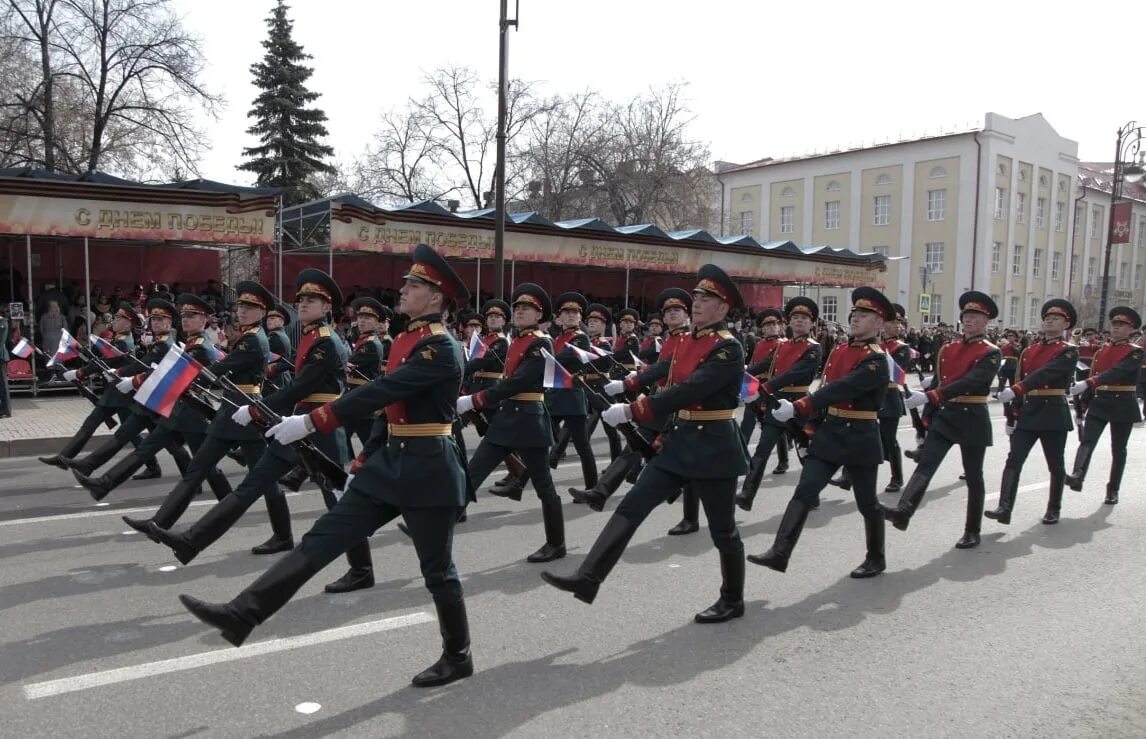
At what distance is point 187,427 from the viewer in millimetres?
6656

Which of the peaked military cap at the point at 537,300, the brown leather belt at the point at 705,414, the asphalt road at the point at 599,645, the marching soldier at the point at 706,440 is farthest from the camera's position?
the peaked military cap at the point at 537,300

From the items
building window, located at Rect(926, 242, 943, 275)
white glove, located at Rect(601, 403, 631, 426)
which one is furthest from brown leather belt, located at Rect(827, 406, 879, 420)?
building window, located at Rect(926, 242, 943, 275)

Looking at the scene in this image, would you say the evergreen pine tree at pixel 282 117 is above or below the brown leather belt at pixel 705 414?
above

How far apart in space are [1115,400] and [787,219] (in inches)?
1925

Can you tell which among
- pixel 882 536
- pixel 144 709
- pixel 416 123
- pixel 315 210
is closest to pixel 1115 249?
pixel 416 123

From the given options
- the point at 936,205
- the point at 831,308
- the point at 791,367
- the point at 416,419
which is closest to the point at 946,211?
the point at 936,205

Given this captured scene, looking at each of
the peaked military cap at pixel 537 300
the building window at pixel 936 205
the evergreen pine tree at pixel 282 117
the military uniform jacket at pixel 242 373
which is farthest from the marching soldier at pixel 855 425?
the building window at pixel 936 205

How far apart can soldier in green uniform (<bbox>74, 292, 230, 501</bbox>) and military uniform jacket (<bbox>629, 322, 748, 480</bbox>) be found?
3.55 m

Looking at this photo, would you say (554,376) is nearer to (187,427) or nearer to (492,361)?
(492,361)

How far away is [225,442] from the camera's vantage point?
589cm

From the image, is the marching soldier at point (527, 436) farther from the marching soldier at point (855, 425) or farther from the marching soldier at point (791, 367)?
the marching soldier at point (791, 367)

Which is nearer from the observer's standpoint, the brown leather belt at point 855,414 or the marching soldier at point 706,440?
the marching soldier at point 706,440

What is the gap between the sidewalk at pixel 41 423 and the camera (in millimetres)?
10680

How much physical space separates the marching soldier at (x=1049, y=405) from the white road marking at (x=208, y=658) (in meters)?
5.18
